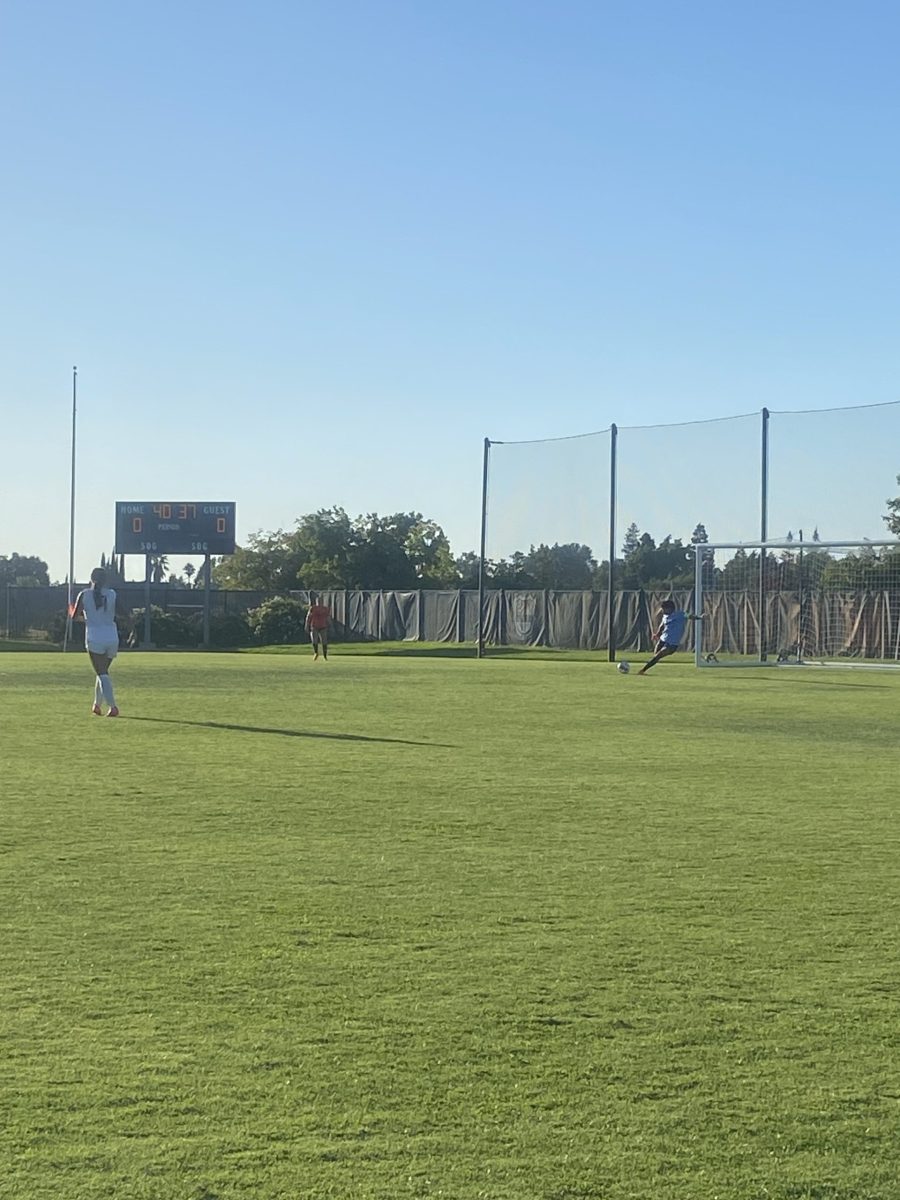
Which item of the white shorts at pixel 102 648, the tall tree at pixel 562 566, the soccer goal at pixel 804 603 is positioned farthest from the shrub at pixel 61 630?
the white shorts at pixel 102 648

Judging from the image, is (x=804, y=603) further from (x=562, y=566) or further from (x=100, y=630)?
(x=100, y=630)

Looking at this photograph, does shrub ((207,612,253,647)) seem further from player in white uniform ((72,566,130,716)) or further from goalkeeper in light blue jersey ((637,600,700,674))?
player in white uniform ((72,566,130,716))

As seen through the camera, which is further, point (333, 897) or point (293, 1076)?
point (333, 897)

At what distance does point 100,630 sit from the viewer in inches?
756

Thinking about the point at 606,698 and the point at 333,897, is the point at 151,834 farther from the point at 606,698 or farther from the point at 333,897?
the point at 606,698

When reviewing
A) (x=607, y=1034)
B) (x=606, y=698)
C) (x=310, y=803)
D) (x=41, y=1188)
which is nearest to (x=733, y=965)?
(x=607, y=1034)

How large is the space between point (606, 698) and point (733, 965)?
18.5 metres

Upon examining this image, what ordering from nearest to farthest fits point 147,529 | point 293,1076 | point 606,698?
point 293,1076
point 606,698
point 147,529

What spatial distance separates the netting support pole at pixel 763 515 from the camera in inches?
1507

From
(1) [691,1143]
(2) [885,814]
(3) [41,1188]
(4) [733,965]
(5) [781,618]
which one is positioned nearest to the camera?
(3) [41,1188]

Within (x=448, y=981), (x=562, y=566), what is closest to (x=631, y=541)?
(x=562, y=566)

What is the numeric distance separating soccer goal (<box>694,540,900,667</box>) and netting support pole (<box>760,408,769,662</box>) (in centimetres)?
4

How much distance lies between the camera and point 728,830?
982 centimetres

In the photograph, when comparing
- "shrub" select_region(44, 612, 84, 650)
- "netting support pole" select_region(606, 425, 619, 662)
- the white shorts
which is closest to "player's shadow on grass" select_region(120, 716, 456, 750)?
the white shorts
